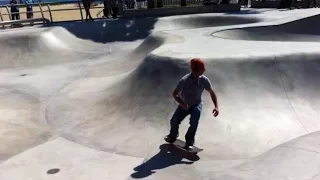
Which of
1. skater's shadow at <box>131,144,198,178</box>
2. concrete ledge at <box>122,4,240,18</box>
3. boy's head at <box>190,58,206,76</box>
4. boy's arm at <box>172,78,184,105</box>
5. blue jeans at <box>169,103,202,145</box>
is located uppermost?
concrete ledge at <box>122,4,240,18</box>

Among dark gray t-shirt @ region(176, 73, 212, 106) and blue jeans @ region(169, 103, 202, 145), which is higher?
dark gray t-shirt @ region(176, 73, 212, 106)

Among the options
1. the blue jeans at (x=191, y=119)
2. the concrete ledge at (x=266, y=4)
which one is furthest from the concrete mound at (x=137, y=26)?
the blue jeans at (x=191, y=119)

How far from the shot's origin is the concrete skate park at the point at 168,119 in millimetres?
5602

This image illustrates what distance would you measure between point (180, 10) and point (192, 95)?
18.9 m

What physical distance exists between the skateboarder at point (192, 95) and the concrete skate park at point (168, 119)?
59 centimetres

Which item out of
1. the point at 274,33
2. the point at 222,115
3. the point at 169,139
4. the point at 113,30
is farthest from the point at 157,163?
the point at 113,30

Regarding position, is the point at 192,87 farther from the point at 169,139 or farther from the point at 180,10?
the point at 180,10

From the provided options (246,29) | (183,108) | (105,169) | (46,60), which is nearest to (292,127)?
(183,108)

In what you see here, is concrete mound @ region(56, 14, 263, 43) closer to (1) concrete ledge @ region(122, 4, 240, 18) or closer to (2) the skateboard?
(1) concrete ledge @ region(122, 4, 240, 18)

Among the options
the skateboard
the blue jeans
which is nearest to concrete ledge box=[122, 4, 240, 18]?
the skateboard

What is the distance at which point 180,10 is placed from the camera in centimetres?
2391

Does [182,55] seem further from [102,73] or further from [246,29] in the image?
[246,29]

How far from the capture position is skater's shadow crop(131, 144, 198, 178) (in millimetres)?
5623

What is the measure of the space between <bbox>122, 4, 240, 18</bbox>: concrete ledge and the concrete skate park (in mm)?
11758
